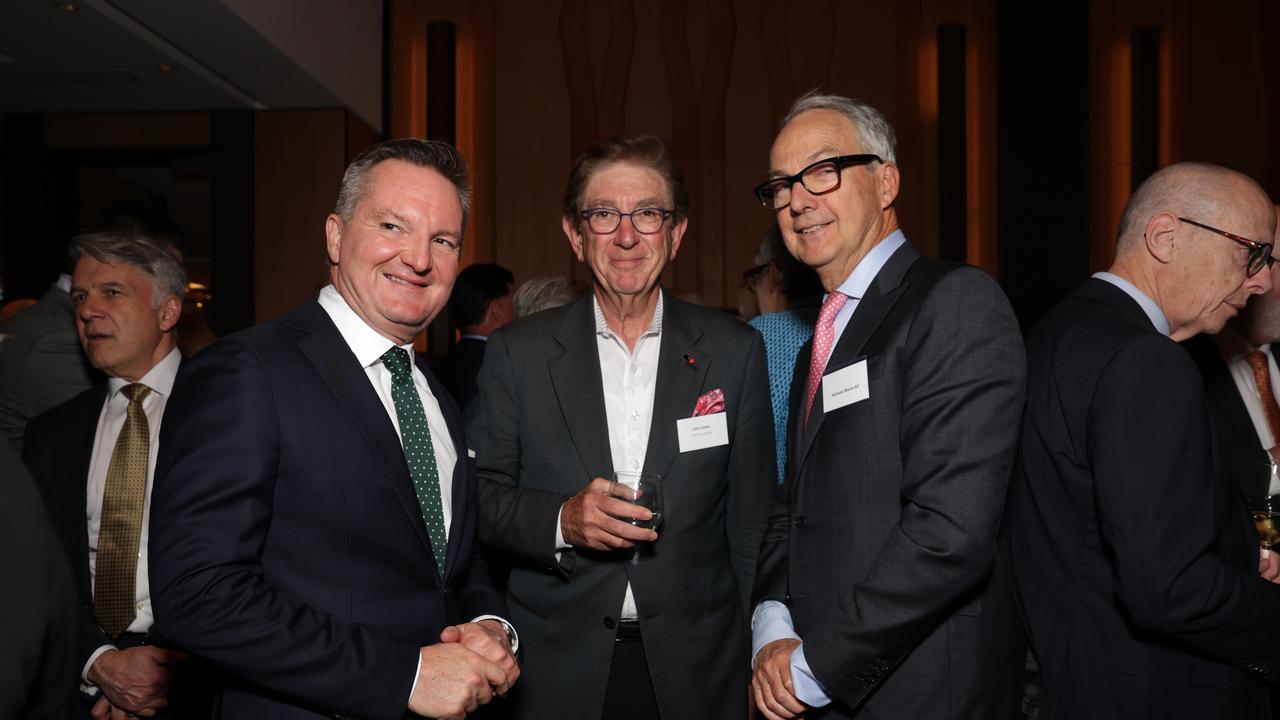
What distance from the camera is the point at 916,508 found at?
4.97 ft

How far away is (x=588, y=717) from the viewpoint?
76.8 inches

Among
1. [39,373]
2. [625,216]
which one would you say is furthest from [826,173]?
[39,373]

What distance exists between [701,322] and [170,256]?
1.72 meters

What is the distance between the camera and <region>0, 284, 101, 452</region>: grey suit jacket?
3.18m

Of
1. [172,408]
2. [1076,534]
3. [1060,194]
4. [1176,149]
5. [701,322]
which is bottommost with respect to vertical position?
[1076,534]

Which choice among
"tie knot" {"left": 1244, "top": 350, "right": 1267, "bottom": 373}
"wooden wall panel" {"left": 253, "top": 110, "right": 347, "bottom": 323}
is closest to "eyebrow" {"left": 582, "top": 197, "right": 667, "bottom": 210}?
"tie knot" {"left": 1244, "top": 350, "right": 1267, "bottom": 373}

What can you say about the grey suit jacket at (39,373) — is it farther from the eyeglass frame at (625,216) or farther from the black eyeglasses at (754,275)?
the black eyeglasses at (754,275)

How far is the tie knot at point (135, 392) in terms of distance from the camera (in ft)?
8.14

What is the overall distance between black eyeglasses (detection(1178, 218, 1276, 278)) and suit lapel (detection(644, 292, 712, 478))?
114 cm

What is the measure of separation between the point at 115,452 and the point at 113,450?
22 mm

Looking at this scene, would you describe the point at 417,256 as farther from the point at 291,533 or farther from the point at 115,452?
the point at 115,452

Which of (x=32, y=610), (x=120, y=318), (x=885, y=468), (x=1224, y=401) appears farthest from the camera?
(x=1224, y=401)

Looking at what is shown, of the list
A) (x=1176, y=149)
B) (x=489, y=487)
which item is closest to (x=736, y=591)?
(x=489, y=487)

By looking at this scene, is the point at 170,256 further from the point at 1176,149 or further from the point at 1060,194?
the point at 1176,149
